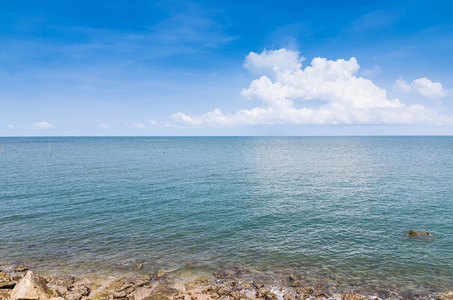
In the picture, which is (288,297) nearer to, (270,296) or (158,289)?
(270,296)

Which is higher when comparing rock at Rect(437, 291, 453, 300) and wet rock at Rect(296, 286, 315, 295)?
rock at Rect(437, 291, 453, 300)

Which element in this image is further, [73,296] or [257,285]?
[257,285]

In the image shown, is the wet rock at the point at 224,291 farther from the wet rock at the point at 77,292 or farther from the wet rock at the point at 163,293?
the wet rock at the point at 77,292

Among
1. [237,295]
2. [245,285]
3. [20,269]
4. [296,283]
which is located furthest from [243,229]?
[20,269]

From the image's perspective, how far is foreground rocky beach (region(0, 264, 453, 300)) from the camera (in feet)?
59.2

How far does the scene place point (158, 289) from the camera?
20.1 metres

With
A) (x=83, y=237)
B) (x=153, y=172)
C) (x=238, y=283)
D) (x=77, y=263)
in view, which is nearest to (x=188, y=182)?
(x=153, y=172)

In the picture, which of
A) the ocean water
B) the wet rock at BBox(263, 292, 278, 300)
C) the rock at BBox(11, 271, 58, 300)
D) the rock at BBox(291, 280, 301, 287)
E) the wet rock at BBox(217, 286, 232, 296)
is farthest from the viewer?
the ocean water

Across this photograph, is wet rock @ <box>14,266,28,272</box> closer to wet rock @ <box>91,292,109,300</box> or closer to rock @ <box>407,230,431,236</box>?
wet rock @ <box>91,292,109,300</box>

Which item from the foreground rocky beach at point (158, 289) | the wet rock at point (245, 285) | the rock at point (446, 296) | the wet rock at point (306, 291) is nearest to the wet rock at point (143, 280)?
the foreground rocky beach at point (158, 289)

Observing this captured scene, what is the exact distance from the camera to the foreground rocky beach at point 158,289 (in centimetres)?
1805

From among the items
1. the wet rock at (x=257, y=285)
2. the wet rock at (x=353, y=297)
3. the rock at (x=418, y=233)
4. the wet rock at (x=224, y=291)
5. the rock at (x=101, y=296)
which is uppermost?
the rock at (x=418, y=233)

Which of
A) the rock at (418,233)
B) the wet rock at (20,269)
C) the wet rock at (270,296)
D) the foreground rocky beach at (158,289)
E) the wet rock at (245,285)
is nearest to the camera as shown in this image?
the foreground rocky beach at (158,289)

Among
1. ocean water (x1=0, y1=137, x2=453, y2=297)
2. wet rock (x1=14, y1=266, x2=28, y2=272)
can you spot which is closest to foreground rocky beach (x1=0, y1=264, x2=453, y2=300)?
wet rock (x1=14, y1=266, x2=28, y2=272)
